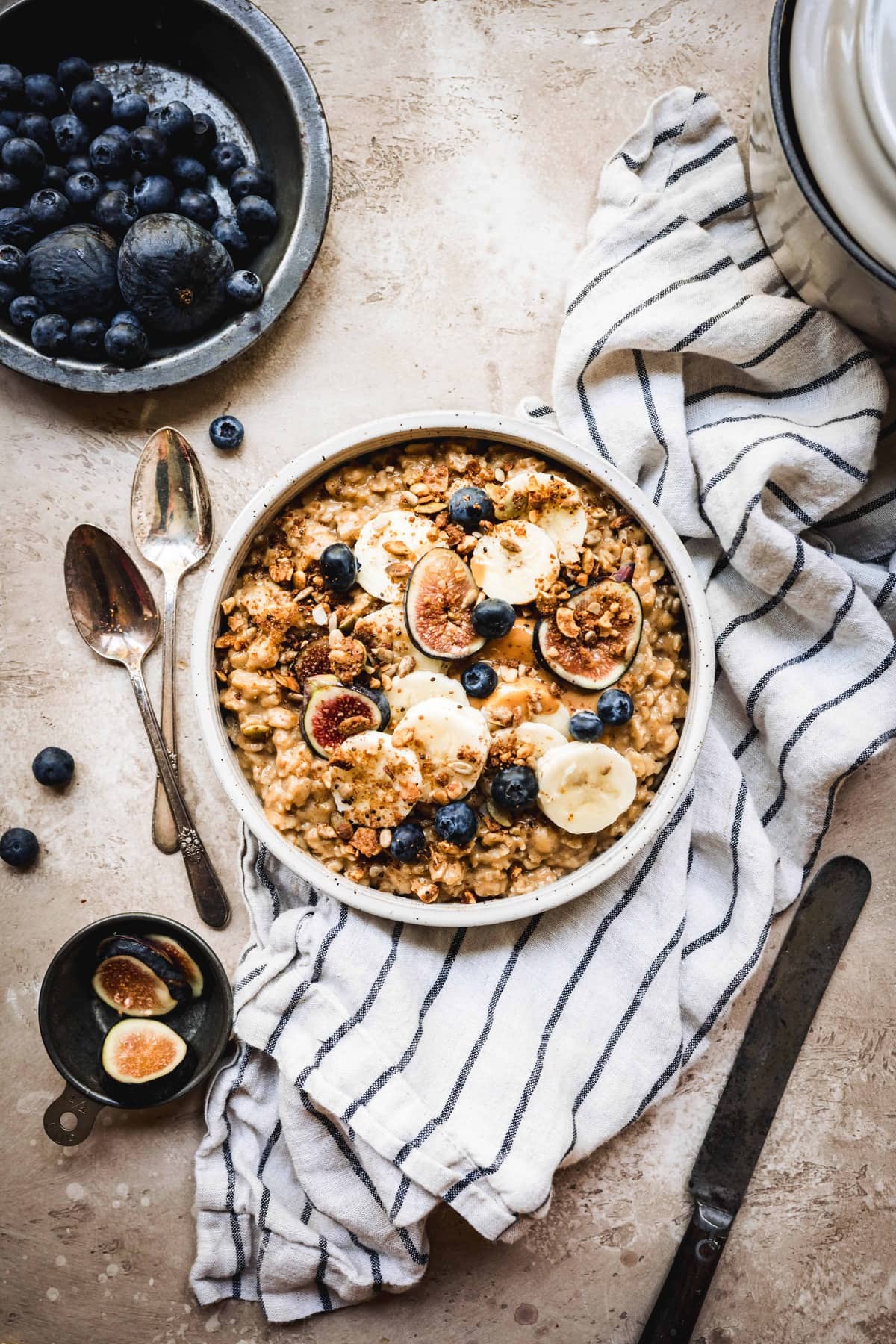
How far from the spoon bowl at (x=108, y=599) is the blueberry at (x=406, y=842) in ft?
2.68

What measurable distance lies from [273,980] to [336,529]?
3.16 feet

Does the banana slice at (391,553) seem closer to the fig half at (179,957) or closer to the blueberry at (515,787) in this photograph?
the blueberry at (515,787)

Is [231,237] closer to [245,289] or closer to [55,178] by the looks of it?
[245,289]

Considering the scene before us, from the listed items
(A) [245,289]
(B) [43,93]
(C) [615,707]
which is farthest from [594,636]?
(B) [43,93]

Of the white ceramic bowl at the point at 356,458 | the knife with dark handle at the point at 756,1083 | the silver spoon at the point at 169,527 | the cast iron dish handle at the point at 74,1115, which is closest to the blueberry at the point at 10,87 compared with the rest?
the silver spoon at the point at 169,527

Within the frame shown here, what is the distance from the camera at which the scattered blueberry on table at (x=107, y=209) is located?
7.01ft

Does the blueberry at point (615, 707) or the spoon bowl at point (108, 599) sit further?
the spoon bowl at point (108, 599)

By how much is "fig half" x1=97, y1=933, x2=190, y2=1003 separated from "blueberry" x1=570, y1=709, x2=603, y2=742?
1.07 m

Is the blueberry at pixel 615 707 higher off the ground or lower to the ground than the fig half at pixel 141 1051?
higher

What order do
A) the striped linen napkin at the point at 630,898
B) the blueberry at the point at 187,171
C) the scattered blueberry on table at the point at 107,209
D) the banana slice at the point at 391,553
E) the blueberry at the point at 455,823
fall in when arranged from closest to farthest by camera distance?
the blueberry at the point at 455,823 → the banana slice at the point at 391,553 → the striped linen napkin at the point at 630,898 → the scattered blueberry on table at the point at 107,209 → the blueberry at the point at 187,171

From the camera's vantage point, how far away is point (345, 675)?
1.87 meters

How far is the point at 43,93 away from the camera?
2.22m

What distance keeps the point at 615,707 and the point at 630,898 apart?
0.51 meters

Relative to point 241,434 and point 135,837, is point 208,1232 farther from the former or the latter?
point 241,434
